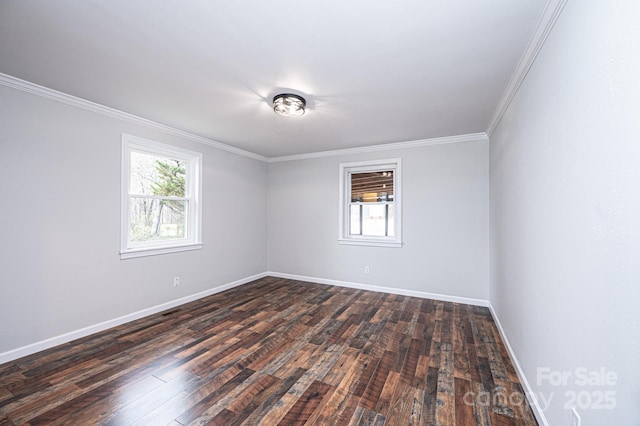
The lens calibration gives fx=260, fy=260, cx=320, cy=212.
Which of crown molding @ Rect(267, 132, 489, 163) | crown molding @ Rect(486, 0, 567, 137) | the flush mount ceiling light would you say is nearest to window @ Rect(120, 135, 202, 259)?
crown molding @ Rect(267, 132, 489, 163)

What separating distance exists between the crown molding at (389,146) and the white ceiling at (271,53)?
2.39ft

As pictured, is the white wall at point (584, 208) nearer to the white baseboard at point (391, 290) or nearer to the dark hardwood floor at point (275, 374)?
the dark hardwood floor at point (275, 374)

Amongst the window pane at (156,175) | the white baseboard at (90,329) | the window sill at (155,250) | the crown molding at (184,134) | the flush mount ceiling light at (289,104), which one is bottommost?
the white baseboard at (90,329)

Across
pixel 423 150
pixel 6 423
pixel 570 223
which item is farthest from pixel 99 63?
pixel 423 150

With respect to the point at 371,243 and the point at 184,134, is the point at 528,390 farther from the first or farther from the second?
the point at 184,134

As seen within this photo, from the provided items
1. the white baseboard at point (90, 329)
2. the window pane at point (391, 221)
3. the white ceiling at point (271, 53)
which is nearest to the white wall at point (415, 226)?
the window pane at point (391, 221)

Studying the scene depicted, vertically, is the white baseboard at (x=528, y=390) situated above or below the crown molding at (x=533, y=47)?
below

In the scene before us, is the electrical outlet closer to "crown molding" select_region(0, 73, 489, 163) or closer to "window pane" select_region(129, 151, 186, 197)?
"crown molding" select_region(0, 73, 489, 163)

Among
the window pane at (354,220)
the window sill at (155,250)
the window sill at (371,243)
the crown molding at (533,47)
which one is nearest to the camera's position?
the crown molding at (533,47)

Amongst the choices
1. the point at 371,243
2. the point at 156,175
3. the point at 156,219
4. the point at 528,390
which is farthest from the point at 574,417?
the point at 156,175

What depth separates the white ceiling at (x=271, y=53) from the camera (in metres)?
1.53

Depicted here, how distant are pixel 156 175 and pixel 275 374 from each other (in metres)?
3.03

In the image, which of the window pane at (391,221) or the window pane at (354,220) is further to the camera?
the window pane at (354,220)

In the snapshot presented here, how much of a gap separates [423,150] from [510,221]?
2.05 m
